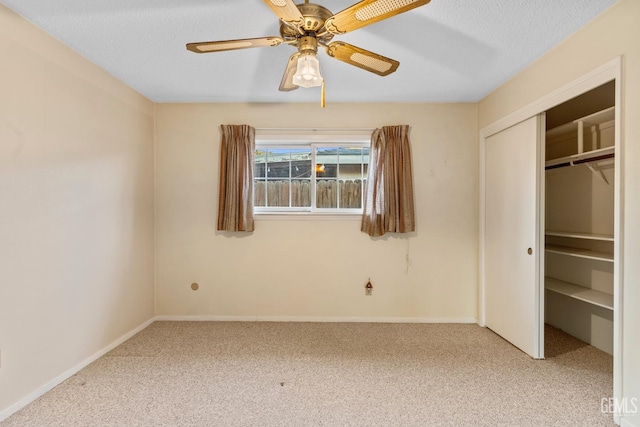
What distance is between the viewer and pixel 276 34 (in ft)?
6.59

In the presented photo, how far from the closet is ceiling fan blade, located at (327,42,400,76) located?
1.77 m

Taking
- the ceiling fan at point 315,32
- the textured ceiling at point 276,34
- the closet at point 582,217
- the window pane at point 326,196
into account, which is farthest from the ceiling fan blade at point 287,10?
the closet at point 582,217

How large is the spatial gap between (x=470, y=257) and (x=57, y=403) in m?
3.57

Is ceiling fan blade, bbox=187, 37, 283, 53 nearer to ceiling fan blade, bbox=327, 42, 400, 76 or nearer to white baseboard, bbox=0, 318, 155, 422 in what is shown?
ceiling fan blade, bbox=327, 42, 400, 76

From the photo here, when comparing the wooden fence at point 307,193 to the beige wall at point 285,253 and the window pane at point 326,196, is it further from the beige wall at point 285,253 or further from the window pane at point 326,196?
the beige wall at point 285,253

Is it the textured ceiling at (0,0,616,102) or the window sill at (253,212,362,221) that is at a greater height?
the textured ceiling at (0,0,616,102)

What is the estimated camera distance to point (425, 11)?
176 centimetres

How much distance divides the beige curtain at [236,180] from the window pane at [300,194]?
19.1 inches

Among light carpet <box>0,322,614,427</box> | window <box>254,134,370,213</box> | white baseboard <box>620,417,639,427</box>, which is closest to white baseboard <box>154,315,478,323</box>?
light carpet <box>0,322,614,427</box>

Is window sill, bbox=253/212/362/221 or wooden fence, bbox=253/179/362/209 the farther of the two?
wooden fence, bbox=253/179/362/209

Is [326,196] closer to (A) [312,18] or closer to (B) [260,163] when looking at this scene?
(B) [260,163]

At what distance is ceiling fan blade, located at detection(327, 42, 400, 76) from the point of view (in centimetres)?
157

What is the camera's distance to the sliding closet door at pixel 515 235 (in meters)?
2.41

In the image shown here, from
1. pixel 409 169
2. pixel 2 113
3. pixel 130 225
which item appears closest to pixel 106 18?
pixel 2 113
